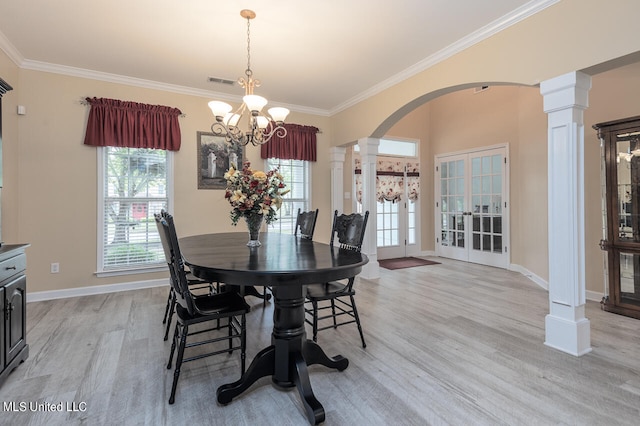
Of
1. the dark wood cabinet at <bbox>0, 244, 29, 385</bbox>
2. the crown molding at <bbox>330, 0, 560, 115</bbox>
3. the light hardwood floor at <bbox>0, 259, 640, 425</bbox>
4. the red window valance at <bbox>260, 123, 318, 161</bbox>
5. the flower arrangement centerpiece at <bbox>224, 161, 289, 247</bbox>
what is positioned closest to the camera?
the light hardwood floor at <bbox>0, 259, 640, 425</bbox>

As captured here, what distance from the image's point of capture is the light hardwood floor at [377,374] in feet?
5.74

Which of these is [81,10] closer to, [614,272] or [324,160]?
[324,160]

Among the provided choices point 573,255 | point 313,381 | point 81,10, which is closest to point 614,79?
point 573,255

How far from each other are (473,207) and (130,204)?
5.80m

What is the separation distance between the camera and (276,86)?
4.53 m

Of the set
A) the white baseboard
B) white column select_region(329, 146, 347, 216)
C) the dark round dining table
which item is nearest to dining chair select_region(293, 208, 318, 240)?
the dark round dining table

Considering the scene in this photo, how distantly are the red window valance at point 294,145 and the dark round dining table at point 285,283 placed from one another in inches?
120

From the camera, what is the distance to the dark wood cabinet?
2010mm

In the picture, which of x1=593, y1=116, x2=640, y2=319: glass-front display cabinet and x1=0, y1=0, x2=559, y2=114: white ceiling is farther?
x1=593, y1=116, x2=640, y2=319: glass-front display cabinet

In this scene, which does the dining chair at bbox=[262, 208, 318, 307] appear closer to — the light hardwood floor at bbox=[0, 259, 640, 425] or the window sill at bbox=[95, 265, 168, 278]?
the light hardwood floor at bbox=[0, 259, 640, 425]

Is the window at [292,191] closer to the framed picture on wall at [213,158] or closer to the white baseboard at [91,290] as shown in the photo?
the framed picture on wall at [213,158]

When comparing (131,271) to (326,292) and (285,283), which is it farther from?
(285,283)

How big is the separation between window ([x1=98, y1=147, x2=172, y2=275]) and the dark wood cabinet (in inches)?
78.0

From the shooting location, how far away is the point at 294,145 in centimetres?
531
